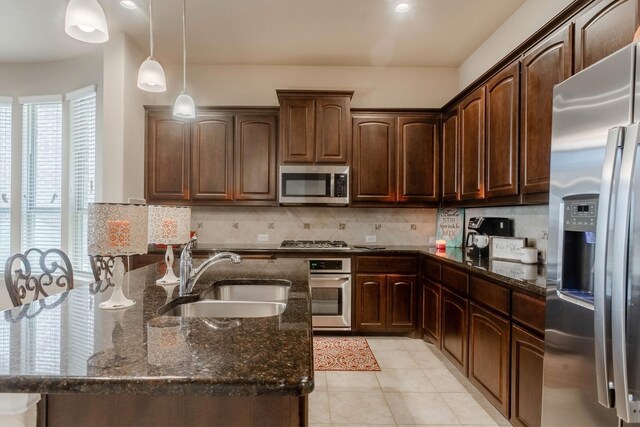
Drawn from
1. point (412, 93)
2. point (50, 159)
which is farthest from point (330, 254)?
point (50, 159)

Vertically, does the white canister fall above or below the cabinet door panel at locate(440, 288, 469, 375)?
above

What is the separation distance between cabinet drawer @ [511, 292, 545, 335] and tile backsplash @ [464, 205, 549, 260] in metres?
0.80

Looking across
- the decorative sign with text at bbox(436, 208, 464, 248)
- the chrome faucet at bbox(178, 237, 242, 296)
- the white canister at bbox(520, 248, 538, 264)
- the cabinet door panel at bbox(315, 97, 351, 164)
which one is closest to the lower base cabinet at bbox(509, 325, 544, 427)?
the white canister at bbox(520, 248, 538, 264)

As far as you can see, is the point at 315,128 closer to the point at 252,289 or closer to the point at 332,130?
the point at 332,130

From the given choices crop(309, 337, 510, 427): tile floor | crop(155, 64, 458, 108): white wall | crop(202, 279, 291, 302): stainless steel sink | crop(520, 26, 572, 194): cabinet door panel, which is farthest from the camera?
crop(155, 64, 458, 108): white wall

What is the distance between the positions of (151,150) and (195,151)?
0.48m

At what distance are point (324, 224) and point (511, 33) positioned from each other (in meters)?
2.59

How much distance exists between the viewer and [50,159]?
386 centimetres

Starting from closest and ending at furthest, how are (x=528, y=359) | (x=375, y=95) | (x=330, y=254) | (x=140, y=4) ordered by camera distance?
1. (x=528, y=359)
2. (x=140, y=4)
3. (x=330, y=254)
4. (x=375, y=95)

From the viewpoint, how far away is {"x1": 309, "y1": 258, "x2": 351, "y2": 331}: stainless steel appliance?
3.38 meters

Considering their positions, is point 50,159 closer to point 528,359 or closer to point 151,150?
point 151,150

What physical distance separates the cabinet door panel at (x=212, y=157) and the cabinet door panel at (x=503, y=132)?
8.32ft

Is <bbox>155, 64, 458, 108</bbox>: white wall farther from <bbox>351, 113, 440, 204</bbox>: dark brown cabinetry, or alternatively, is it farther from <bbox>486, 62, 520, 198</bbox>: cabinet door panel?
<bbox>486, 62, 520, 198</bbox>: cabinet door panel

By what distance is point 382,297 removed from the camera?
3.40 meters
